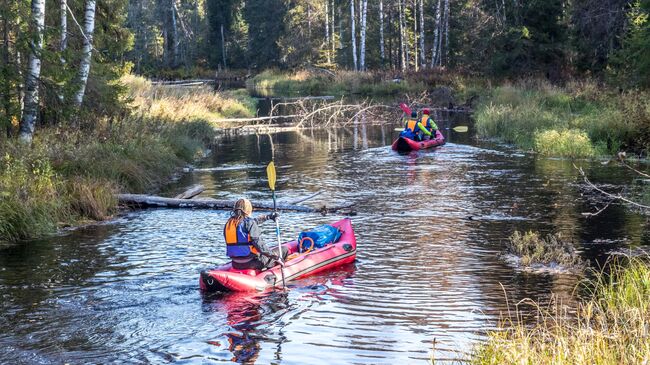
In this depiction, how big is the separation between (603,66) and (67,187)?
2488 centimetres

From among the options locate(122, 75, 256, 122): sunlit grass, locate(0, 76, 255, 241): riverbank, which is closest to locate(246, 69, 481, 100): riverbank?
locate(122, 75, 256, 122): sunlit grass

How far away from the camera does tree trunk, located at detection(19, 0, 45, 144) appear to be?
13680 millimetres

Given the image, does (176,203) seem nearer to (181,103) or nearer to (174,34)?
Answer: (181,103)

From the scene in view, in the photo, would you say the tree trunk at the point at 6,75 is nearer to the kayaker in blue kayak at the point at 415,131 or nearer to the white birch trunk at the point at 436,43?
the kayaker in blue kayak at the point at 415,131

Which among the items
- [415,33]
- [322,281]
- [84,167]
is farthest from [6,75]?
[415,33]

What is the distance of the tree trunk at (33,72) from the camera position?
1368cm

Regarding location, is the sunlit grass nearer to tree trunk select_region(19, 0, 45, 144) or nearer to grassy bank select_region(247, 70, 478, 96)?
tree trunk select_region(19, 0, 45, 144)

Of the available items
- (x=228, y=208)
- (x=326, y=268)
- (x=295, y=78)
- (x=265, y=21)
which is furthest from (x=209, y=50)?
(x=326, y=268)

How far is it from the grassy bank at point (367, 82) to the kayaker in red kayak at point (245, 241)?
100 ft

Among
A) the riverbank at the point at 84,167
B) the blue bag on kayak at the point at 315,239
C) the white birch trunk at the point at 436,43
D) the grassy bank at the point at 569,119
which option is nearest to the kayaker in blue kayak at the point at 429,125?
the grassy bank at the point at 569,119

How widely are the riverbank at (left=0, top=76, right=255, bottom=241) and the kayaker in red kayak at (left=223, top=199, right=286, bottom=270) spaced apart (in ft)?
14.6

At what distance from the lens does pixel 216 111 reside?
31.3 meters

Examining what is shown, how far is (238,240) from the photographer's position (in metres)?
9.52

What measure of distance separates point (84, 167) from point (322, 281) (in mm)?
7098
